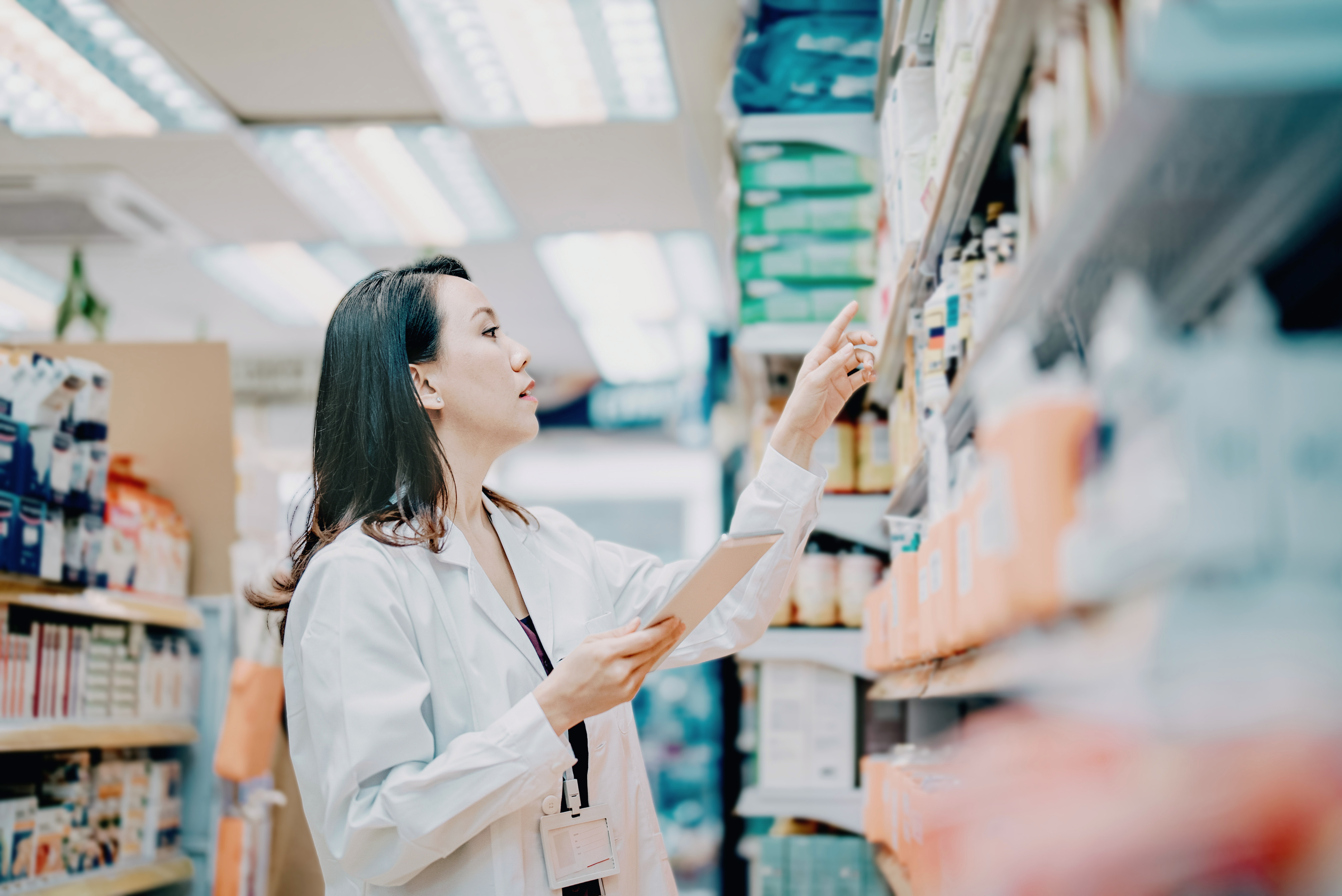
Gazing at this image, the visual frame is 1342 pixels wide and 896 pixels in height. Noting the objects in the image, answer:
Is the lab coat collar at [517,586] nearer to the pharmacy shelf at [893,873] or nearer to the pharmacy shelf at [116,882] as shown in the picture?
the pharmacy shelf at [893,873]

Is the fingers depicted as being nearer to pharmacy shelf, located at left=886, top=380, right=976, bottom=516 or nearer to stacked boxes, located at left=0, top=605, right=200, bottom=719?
pharmacy shelf, located at left=886, top=380, right=976, bottom=516

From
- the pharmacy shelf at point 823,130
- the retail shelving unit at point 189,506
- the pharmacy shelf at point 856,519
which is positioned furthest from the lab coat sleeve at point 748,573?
the retail shelving unit at point 189,506

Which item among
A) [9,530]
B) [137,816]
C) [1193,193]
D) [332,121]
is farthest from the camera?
[332,121]

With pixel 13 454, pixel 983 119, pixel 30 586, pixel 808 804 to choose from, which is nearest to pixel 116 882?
pixel 30 586

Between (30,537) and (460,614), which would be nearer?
(460,614)

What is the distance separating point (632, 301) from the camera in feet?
19.4

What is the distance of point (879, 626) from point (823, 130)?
1.39 meters

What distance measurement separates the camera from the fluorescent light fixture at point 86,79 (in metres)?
3.23

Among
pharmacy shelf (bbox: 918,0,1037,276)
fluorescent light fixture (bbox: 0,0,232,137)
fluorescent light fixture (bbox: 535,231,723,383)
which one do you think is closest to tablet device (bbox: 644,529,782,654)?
pharmacy shelf (bbox: 918,0,1037,276)

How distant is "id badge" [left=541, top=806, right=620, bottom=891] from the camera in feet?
5.20

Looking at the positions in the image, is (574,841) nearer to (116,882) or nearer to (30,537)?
(30,537)

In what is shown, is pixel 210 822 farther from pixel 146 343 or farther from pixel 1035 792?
pixel 1035 792

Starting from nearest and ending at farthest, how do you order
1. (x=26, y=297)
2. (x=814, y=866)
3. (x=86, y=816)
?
1. (x=814, y=866)
2. (x=86, y=816)
3. (x=26, y=297)

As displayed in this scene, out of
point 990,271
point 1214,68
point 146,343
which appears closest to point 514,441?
point 990,271
